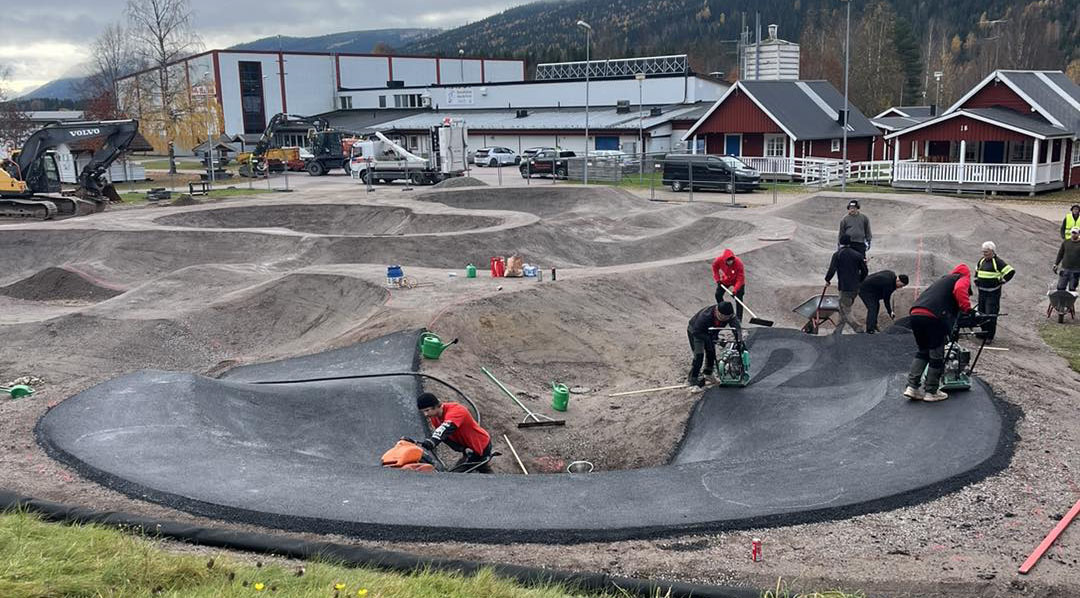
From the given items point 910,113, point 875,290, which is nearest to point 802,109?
point 910,113

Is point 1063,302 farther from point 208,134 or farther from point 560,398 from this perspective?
point 208,134

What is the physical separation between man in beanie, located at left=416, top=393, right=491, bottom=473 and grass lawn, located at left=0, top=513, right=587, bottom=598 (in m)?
3.29

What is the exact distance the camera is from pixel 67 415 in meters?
10.4

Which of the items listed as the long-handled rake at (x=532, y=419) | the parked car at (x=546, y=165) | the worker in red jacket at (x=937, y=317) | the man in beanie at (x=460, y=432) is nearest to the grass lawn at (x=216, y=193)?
the parked car at (x=546, y=165)

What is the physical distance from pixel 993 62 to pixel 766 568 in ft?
345

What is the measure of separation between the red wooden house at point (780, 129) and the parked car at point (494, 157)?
16.0 m

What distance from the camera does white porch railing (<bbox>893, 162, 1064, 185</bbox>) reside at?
35844 mm

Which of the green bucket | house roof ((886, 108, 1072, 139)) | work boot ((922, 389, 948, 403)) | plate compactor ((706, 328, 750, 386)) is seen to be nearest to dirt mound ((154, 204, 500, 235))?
the green bucket

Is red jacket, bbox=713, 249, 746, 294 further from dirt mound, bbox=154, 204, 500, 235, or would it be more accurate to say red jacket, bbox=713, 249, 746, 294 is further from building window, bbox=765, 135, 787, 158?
building window, bbox=765, 135, 787, 158

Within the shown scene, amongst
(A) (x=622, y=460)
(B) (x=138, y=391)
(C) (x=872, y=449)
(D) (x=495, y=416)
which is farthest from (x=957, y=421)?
(B) (x=138, y=391)

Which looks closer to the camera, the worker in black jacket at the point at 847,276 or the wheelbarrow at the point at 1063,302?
the worker in black jacket at the point at 847,276

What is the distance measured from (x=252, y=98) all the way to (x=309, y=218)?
4877cm

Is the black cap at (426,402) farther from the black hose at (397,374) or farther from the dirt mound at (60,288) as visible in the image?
the dirt mound at (60,288)

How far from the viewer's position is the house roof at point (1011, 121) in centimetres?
3522
